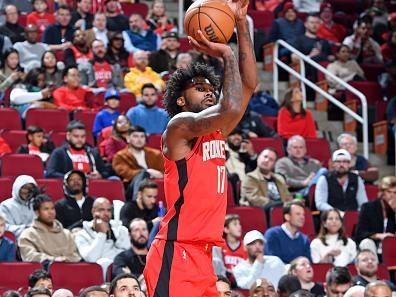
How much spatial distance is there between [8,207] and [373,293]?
13.3 feet

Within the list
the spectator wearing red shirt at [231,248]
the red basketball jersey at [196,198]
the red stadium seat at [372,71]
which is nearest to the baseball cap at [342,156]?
the spectator wearing red shirt at [231,248]

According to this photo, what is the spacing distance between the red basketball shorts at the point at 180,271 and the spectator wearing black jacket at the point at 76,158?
5.74 metres

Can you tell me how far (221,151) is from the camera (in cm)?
630

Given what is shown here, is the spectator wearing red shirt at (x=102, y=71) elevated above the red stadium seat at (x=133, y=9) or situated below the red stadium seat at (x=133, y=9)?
below

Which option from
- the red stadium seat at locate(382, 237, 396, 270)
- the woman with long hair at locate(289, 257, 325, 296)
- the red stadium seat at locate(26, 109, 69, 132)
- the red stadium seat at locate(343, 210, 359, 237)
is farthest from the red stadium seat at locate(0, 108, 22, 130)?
the red stadium seat at locate(382, 237, 396, 270)

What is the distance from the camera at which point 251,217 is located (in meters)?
11.8

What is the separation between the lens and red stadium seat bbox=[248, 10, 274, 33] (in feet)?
56.0

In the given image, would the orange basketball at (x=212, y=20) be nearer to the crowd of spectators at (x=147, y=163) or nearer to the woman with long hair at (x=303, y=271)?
the crowd of spectators at (x=147, y=163)

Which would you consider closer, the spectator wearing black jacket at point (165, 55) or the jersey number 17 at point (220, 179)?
the jersey number 17 at point (220, 179)

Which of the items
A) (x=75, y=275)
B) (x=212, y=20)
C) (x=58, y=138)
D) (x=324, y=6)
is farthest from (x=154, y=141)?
(x=212, y=20)

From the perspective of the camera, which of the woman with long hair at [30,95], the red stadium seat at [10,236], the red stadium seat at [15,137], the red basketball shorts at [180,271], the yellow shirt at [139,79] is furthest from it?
the yellow shirt at [139,79]

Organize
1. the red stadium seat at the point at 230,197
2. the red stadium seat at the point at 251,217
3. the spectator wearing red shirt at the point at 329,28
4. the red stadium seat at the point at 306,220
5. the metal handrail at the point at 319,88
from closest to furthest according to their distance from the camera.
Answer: the red stadium seat at the point at 251,217 < the red stadium seat at the point at 306,220 < the red stadium seat at the point at 230,197 < the metal handrail at the point at 319,88 < the spectator wearing red shirt at the point at 329,28

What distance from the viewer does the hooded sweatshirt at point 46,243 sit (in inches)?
405

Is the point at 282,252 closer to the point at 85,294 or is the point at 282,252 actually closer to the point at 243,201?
the point at 243,201
